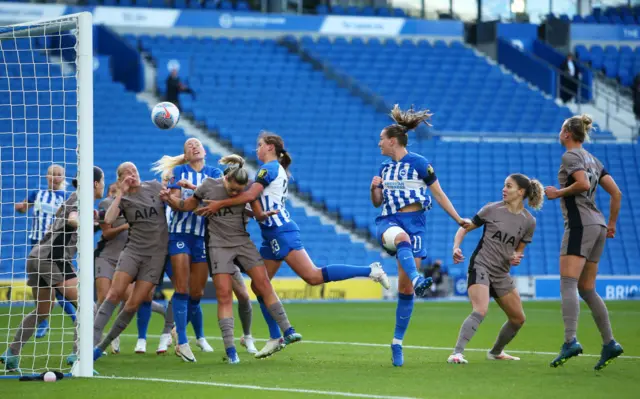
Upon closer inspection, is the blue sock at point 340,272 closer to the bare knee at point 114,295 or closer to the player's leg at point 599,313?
the bare knee at point 114,295

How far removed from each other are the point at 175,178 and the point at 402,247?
2556 mm

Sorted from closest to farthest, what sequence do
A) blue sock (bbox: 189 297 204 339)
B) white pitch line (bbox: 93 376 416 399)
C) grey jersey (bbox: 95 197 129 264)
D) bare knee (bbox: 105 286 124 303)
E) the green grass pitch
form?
1. white pitch line (bbox: 93 376 416 399)
2. the green grass pitch
3. bare knee (bbox: 105 286 124 303)
4. blue sock (bbox: 189 297 204 339)
5. grey jersey (bbox: 95 197 129 264)

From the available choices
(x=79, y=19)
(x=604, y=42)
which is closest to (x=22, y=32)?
(x=79, y=19)

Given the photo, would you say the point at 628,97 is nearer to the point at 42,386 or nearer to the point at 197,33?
the point at 197,33

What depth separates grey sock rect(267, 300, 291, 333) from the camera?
32.1 ft

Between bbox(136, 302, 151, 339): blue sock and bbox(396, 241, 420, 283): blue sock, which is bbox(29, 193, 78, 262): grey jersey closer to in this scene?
bbox(136, 302, 151, 339): blue sock

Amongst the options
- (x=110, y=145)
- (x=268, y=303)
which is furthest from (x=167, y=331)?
(x=110, y=145)

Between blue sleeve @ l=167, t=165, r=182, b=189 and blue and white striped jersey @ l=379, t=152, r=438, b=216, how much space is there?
212 cm

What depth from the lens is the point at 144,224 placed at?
1004 centimetres

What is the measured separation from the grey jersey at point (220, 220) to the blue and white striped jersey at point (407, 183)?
1.47 m

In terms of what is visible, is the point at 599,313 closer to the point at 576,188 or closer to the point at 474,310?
the point at 576,188

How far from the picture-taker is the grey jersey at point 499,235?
9969 mm

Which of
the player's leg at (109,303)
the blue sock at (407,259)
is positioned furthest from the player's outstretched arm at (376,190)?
the player's leg at (109,303)

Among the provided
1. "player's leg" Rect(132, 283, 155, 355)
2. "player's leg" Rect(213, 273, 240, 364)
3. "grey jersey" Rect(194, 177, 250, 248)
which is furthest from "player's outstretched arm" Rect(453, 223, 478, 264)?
"player's leg" Rect(132, 283, 155, 355)
